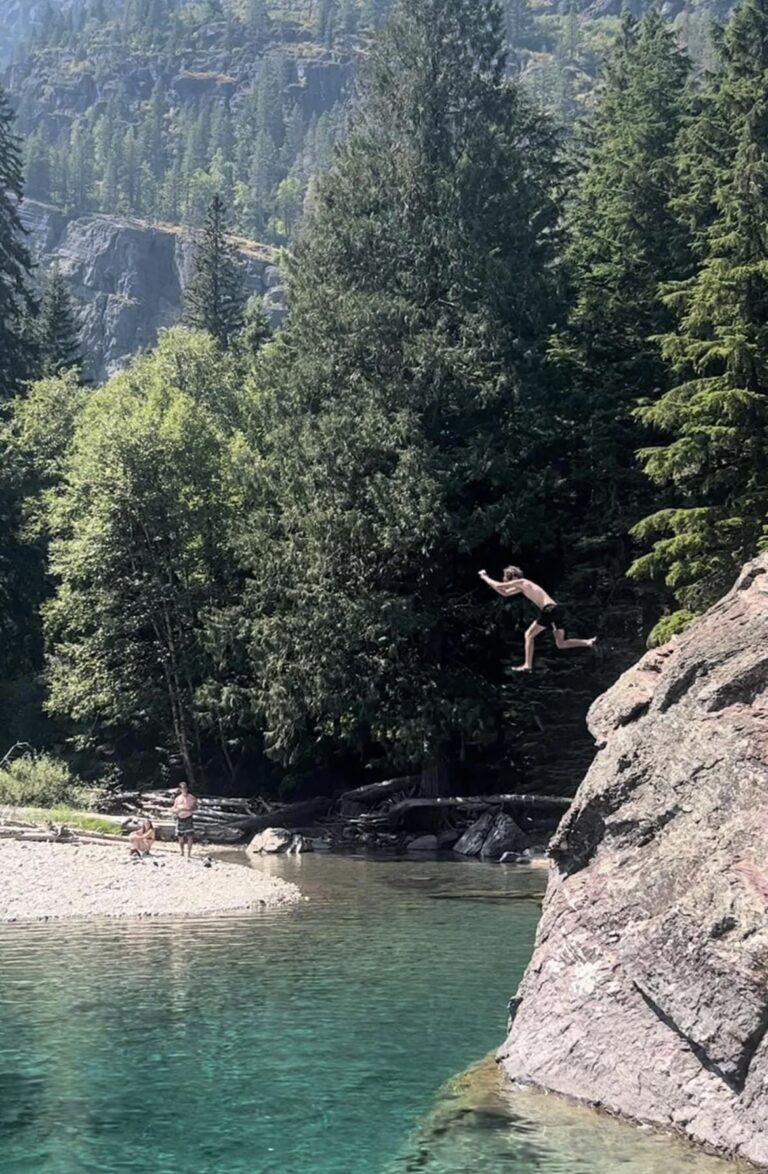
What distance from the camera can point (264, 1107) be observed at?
12.0 m

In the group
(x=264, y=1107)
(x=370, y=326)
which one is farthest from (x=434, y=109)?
(x=264, y=1107)

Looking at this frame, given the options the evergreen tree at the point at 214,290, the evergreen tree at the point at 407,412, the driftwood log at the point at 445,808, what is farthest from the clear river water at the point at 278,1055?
the evergreen tree at the point at 214,290

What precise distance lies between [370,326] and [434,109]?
8.17 m

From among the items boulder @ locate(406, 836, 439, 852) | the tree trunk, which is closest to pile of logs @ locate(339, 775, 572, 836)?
the tree trunk

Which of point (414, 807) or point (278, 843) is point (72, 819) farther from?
point (414, 807)

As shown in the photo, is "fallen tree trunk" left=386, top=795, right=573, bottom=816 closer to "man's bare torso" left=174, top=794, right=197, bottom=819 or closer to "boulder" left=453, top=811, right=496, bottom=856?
"boulder" left=453, top=811, right=496, bottom=856

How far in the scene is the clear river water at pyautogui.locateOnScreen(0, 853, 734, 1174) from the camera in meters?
10.7

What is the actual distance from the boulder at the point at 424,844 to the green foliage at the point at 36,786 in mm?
10014

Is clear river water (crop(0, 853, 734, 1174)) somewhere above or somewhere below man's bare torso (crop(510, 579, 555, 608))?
below

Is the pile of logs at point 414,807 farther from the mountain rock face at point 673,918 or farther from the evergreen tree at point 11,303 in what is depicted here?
the evergreen tree at point 11,303

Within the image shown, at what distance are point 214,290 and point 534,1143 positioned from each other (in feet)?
239

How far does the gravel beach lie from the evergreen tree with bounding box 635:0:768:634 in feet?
35.8

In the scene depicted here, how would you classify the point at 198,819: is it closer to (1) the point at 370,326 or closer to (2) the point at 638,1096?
(1) the point at 370,326

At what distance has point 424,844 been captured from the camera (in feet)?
116
